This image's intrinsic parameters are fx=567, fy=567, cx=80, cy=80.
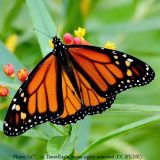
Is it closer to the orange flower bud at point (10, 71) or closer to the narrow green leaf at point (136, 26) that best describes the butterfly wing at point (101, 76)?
the orange flower bud at point (10, 71)

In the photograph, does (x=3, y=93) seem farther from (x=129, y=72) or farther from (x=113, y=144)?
(x=113, y=144)

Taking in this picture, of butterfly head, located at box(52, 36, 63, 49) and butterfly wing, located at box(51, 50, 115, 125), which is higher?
butterfly head, located at box(52, 36, 63, 49)

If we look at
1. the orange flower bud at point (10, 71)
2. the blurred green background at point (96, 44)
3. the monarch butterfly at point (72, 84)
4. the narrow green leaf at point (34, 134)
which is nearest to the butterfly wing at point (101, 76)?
the monarch butterfly at point (72, 84)

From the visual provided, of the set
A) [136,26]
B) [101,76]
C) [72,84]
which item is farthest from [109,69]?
[136,26]

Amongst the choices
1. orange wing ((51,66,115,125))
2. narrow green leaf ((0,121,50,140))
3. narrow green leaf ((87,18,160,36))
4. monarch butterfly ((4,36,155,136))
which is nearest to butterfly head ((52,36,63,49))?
monarch butterfly ((4,36,155,136))

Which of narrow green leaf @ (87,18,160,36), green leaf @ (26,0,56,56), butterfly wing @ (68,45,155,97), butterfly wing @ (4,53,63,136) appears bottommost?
butterfly wing @ (4,53,63,136)

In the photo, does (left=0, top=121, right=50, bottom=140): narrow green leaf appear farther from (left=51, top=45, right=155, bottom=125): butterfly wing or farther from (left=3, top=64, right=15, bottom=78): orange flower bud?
(left=3, top=64, right=15, bottom=78): orange flower bud

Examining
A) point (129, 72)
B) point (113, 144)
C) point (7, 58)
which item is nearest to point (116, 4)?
point (113, 144)
